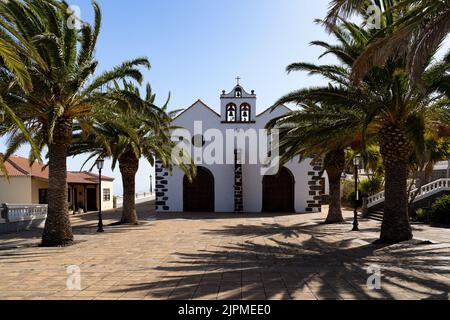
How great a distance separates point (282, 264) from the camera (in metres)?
9.49

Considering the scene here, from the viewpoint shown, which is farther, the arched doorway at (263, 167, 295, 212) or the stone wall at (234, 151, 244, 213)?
the arched doorway at (263, 167, 295, 212)

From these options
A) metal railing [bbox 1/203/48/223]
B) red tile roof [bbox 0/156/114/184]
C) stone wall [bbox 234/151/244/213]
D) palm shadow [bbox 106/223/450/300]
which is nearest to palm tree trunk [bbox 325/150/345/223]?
palm shadow [bbox 106/223/450/300]

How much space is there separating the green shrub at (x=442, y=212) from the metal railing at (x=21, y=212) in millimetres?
19331

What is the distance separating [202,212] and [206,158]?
3.96 meters

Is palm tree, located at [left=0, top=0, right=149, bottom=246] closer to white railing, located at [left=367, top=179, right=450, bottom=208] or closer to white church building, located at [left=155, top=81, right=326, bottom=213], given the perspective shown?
white church building, located at [left=155, top=81, right=326, bottom=213]

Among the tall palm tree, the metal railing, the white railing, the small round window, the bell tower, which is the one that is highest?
the bell tower

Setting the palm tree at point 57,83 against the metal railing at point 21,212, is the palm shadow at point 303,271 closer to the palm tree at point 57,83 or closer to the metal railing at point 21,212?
the palm tree at point 57,83

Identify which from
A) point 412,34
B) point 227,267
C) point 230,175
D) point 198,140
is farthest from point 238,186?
point 412,34

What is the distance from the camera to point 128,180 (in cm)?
2030

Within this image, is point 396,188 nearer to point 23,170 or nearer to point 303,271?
point 303,271

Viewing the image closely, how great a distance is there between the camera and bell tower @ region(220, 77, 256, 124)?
29469 mm

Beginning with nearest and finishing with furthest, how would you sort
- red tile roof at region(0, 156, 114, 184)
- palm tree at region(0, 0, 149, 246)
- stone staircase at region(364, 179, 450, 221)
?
palm tree at region(0, 0, 149, 246) < stone staircase at region(364, 179, 450, 221) < red tile roof at region(0, 156, 114, 184)
